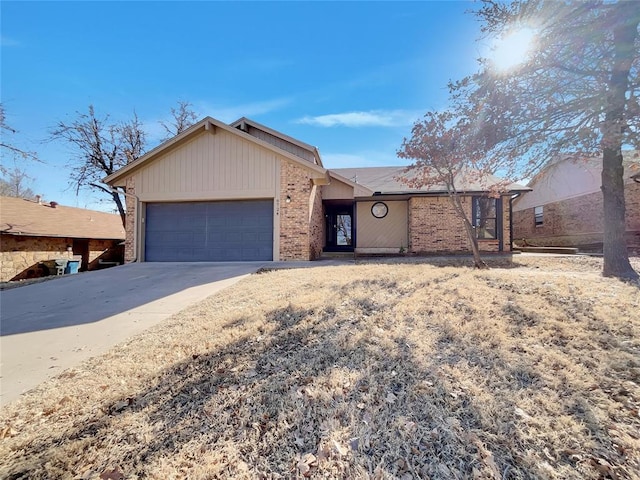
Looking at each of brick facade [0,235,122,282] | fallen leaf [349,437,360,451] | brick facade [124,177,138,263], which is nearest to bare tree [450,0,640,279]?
fallen leaf [349,437,360,451]

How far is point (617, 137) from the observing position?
528 centimetres

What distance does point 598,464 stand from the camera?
5.83ft

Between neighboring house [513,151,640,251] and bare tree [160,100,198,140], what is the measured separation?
2145 cm

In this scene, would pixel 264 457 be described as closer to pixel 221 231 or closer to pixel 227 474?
pixel 227 474

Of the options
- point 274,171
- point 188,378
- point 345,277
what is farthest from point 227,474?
point 274,171

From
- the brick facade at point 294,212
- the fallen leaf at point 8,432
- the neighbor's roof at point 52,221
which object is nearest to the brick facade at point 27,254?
the neighbor's roof at point 52,221

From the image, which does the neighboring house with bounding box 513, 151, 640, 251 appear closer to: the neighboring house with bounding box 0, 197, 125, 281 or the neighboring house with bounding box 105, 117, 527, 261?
the neighboring house with bounding box 105, 117, 527, 261

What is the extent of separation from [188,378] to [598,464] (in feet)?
10.7

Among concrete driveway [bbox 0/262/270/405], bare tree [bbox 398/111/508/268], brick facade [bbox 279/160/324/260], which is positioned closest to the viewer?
concrete driveway [bbox 0/262/270/405]

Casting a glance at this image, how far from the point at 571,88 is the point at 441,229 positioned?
7.36 meters

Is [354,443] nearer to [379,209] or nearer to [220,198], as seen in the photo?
[220,198]

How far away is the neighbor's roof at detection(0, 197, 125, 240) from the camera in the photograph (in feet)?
48.6

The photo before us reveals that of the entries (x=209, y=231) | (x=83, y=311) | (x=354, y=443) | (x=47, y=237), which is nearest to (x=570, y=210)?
(x=209, y=231)

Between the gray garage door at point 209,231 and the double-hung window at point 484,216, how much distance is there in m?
9.35
